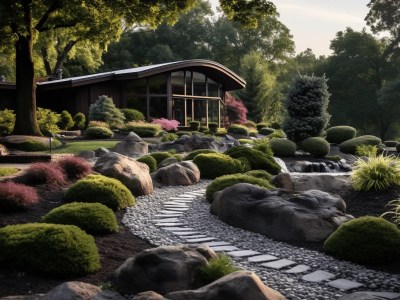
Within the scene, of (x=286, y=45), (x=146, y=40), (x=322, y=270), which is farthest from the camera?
(x=286, y=45)

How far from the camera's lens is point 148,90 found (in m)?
33.0

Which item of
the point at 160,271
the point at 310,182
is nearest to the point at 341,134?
the point at 310,182

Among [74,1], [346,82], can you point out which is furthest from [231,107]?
[74,1]

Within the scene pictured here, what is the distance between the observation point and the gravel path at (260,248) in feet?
18.4

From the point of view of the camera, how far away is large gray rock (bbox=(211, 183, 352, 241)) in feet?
25.5

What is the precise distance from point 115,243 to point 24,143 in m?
13.3

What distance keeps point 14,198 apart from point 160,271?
13.1 feet

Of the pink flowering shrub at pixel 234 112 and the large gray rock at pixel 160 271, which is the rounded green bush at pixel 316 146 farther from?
the pink flowering shrub at pixel 234 112

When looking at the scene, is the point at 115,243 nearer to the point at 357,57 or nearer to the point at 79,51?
the point at 79,51

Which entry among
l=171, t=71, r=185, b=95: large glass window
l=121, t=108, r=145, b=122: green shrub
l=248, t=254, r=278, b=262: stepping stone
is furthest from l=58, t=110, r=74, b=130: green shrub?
l=248, t=254, r=278, b=262: stepping stone

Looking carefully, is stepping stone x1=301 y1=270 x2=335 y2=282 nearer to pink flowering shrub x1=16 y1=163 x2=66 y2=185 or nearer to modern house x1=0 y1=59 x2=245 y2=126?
pink flowering shrub x1=16 y1=163 x2=66 y2=185

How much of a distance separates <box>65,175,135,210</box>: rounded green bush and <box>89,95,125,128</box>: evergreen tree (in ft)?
61.1

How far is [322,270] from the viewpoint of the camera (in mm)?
6238

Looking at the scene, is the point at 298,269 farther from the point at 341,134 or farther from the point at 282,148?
the point at 341,134
